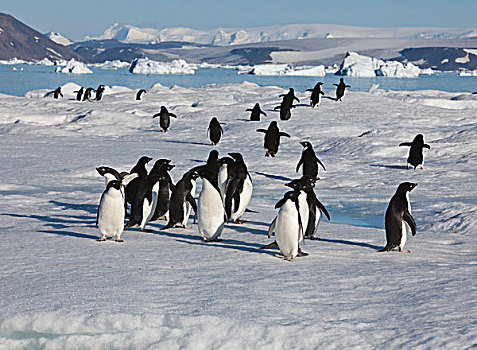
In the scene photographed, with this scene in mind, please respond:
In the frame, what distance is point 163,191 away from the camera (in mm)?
6223

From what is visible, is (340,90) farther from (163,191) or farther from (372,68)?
(372,68)

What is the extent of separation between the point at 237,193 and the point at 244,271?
2.04 meters

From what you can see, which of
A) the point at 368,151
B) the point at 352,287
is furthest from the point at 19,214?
the point at 368,151

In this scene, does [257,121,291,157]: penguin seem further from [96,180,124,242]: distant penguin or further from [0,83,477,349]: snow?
[96,180,124,242]: distant penguin

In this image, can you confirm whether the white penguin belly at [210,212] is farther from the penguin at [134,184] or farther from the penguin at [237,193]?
the penguin at [134,184]

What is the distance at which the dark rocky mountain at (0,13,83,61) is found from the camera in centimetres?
17750

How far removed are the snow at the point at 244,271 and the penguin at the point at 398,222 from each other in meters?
0.21

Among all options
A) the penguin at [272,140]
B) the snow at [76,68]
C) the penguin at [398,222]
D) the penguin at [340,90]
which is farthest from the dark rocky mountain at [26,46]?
the penguin at [398,222]

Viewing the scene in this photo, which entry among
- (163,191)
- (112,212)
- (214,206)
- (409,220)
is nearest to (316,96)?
(163,191)

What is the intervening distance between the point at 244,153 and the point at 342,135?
121 inches

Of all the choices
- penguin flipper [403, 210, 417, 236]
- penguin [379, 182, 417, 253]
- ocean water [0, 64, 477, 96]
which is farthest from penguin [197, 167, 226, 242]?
ocean water [0, 64, 477, 96]

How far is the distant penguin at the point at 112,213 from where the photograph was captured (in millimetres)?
5113

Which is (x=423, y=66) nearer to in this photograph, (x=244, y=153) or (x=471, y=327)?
(x=244, y=153)

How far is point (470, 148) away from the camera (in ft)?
39.2
